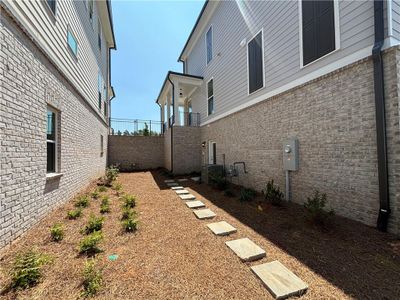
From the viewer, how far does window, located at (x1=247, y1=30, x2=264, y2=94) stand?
21.1 feet

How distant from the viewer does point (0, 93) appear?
102 inches

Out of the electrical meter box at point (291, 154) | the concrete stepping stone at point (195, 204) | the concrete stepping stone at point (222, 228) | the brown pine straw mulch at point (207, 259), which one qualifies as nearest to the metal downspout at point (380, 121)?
the brown pine straw mulch at point (207, 259)

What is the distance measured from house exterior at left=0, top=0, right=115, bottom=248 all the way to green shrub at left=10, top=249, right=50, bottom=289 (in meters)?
0.79

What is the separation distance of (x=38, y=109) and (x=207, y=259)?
12.7 ft

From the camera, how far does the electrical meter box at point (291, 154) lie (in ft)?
16.3

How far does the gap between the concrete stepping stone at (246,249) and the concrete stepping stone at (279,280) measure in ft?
0.64

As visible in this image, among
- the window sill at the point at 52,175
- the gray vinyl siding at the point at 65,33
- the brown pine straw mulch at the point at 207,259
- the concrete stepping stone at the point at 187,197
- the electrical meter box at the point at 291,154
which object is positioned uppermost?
the gray vinyl siding at the point at 65,33

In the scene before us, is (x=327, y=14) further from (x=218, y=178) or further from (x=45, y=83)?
(x=45, y=83)

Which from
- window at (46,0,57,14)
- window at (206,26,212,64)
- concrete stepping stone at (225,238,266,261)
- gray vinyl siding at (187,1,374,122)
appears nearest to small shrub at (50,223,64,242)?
concrete stepping stone at (225,238,266,261)

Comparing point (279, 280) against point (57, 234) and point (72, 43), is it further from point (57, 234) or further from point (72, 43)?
point (72, 43)

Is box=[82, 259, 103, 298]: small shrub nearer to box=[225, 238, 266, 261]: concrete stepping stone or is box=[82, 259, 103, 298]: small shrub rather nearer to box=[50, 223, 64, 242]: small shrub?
box=[50, 223, 64, 242]: small shrub

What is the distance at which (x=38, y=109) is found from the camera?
11.7 ft

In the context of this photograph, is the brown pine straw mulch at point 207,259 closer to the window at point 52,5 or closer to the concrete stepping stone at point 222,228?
the concrete stepping stone at point 222,228

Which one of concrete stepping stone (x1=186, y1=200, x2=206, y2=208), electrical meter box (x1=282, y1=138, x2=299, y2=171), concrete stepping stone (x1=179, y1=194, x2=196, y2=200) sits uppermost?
electrical meter box (x1=282, y1=138, x2=299, y2=171)
